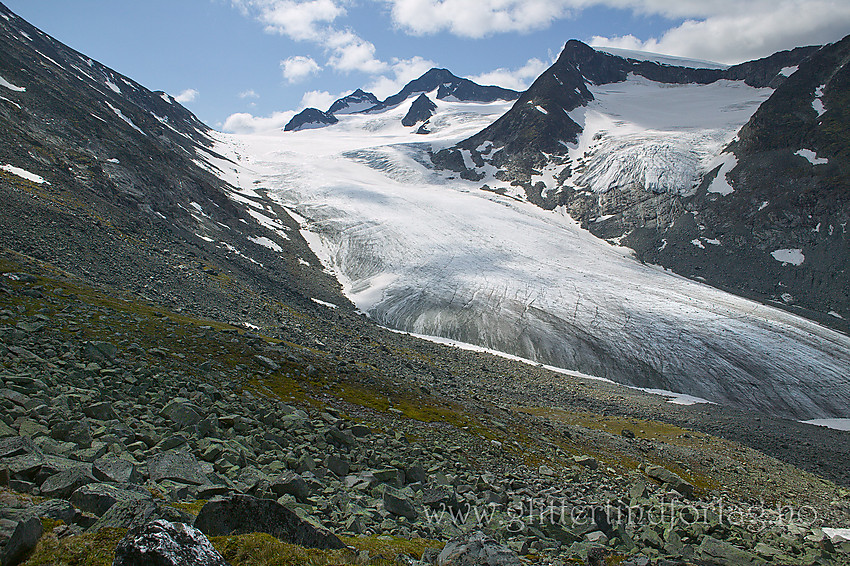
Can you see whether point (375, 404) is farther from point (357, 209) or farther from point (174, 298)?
point (357, 209)

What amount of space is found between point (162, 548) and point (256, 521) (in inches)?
118

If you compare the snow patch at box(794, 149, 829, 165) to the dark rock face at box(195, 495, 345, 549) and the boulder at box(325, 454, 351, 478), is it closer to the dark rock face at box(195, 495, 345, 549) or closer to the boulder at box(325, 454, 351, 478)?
the boulder at box(325, 454, 351, 478)

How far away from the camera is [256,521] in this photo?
26.3 feet

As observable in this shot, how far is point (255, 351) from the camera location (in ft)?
81.1

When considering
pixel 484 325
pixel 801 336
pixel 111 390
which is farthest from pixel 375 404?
pixel 801 336

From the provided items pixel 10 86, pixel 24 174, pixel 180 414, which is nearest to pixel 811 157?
pixel 180 414

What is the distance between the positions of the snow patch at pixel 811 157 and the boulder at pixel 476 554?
134 meters

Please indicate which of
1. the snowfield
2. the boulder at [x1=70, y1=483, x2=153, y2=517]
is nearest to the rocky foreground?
the boulder at [x1=70, y1=483, x2=153, y2=517]

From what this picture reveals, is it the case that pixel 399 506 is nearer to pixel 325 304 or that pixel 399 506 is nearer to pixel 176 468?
pixel 176 468

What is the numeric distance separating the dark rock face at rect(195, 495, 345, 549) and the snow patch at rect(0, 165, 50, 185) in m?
51.5

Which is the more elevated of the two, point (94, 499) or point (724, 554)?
point (94, 499)

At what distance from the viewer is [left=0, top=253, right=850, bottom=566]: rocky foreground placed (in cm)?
741

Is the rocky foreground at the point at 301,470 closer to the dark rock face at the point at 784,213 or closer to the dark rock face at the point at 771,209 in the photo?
the dark rock face at the point at 784,213

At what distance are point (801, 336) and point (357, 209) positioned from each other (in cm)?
7651
